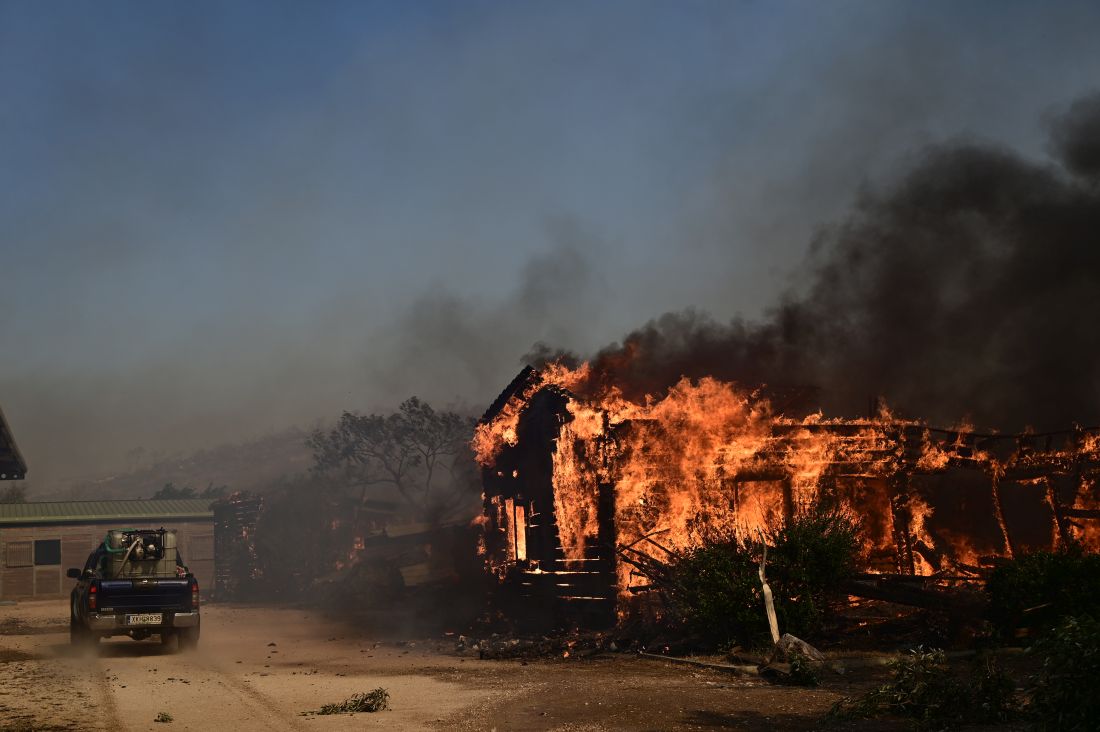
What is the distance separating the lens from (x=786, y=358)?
2936 cm

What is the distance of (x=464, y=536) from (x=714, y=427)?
652 inches

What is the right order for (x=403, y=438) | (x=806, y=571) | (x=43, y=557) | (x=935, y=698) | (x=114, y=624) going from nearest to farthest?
(x=935, y=698)
(x=806, y=571)
(x=114, y=624)
(x=43, y=557)
(x=403, y=438)

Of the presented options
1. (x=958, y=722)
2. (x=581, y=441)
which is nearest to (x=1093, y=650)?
(x=958, y=722)

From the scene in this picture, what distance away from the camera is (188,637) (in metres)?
18.6

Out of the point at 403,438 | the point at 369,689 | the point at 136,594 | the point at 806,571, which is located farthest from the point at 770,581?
the point at 403,438

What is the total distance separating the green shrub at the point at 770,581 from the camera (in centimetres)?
1510

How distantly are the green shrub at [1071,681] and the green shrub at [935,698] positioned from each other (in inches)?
79.8

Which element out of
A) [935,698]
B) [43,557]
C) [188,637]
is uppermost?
[43,557]

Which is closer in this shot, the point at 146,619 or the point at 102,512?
the point at 146,619

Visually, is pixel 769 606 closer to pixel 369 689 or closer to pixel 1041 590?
pixel 1041 590

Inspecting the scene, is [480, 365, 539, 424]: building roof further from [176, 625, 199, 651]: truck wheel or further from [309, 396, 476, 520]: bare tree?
[309, 396, 476, 520]: bare tree

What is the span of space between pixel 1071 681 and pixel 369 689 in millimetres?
9543

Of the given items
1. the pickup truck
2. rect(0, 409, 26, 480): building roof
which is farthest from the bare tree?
the pickup truck

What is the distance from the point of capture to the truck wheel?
18.4 metres
